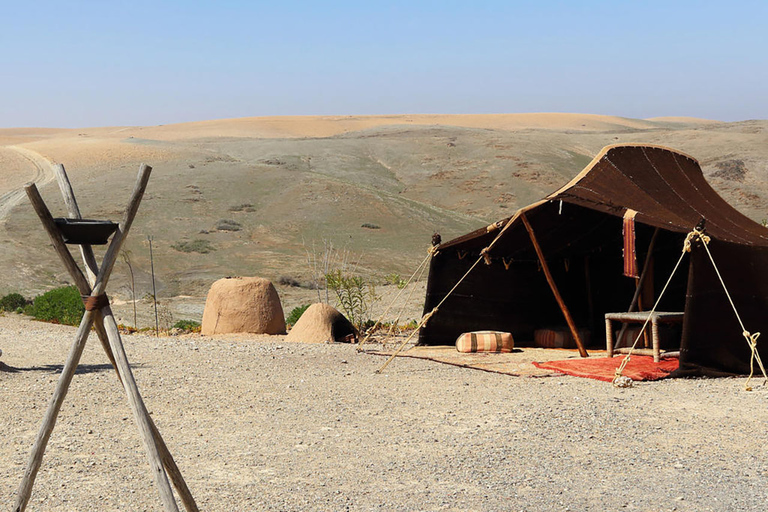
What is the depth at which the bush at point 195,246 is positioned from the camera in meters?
26.0

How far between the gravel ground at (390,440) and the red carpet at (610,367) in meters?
0.25

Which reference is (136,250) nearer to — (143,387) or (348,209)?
(348,209)

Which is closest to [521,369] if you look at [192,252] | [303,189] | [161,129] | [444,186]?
[192,252]

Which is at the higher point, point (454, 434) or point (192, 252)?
point (454, 434)

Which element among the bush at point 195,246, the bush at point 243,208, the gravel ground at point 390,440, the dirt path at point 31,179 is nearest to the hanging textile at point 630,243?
the gravel ground at point 390,440

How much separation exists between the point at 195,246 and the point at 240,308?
1403cm

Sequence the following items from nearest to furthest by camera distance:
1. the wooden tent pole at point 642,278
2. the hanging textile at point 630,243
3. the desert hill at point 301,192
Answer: the hanging textile at point 630,243 → the wooden tent pole at point 642,278 → the desert hill at point 301,192

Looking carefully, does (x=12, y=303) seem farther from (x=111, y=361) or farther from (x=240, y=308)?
(x=111, y=361)

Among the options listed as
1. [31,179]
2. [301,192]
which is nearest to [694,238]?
[301,192]

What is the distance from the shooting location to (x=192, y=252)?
25875 millimetres

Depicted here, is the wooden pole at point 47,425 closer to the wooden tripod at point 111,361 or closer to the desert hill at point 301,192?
the wooden tripod at point 111,361

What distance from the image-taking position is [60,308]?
14547 millimetres

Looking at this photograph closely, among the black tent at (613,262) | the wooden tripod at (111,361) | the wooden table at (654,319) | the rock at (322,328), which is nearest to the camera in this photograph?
the wooden tripod at (111,361)

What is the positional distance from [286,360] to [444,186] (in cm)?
3245
